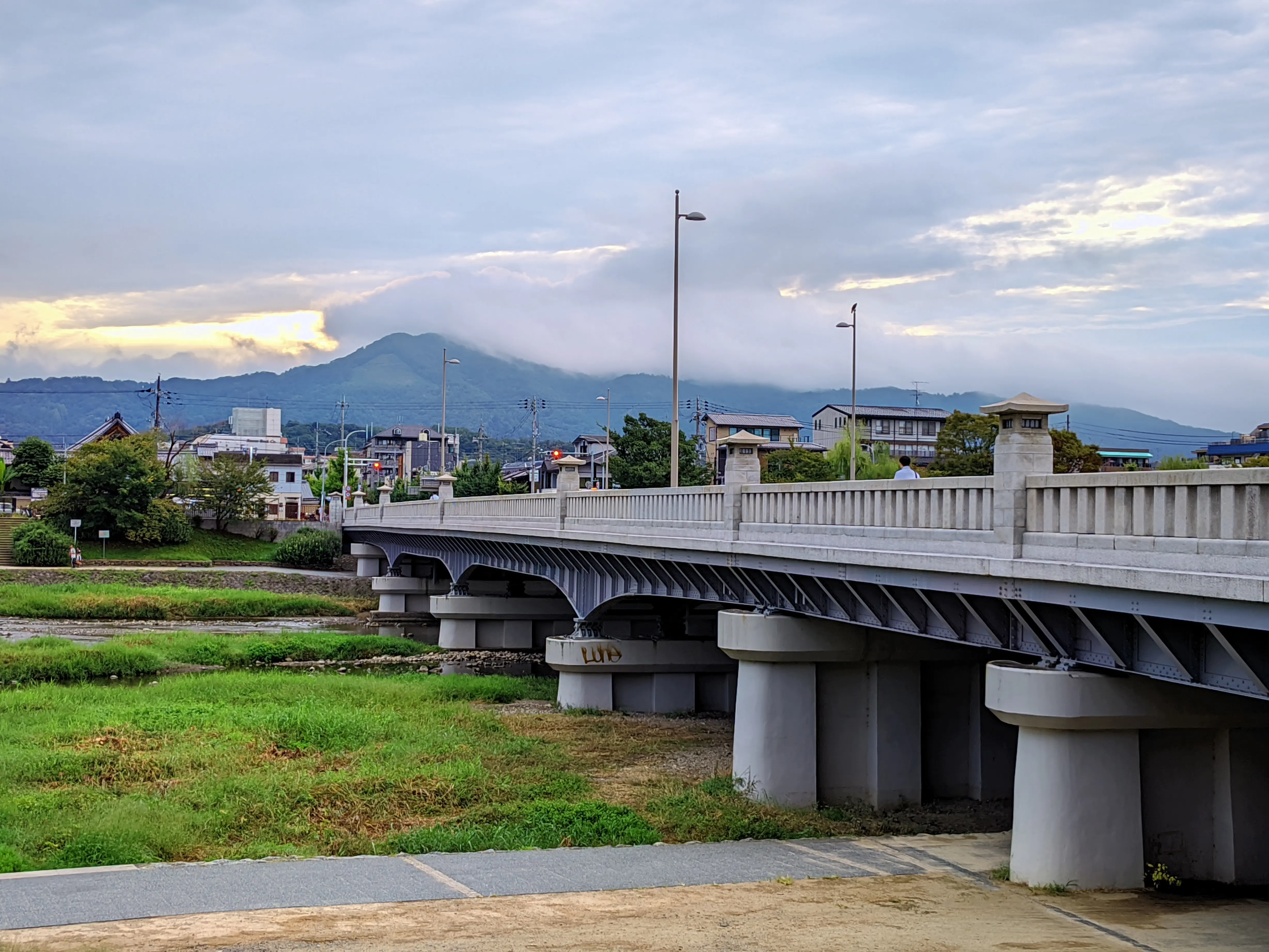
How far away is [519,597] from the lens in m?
50.4

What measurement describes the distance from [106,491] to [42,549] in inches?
317

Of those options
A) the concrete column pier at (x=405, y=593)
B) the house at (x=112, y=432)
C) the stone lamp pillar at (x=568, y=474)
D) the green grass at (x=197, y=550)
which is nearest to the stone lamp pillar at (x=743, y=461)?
the stone lamp pillar at (x=568, y=474)

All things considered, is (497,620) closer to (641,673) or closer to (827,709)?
(641,673)

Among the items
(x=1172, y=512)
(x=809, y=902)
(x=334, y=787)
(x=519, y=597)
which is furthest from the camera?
(x=519, y=597)

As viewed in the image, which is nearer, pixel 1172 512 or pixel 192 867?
pixel 1172 512

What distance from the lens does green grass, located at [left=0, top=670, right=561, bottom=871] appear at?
17.5m

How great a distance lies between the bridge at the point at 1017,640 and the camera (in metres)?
11.9

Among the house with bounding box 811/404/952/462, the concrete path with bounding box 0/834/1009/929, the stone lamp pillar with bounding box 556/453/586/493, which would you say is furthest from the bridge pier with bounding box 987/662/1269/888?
the house with bounding box 811/404/952/462

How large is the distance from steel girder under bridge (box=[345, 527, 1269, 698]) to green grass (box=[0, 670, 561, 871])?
14.7 ft

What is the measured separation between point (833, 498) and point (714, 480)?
58.3 m

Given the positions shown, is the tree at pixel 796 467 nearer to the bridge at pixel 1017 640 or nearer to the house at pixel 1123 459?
the house at pixel 1123 459

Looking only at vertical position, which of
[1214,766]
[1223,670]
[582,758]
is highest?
[1223,670]

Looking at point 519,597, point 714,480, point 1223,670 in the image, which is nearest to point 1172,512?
point 1223,670

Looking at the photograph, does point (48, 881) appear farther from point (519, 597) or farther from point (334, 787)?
point (519, 597)
